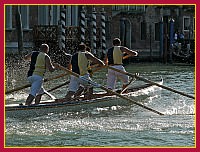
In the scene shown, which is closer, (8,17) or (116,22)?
(8,17)

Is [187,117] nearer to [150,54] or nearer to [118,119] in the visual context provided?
[118,119]

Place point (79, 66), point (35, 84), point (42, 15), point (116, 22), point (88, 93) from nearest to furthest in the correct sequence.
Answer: point (35, 84) < point (79, 66) < point (88, 93) < point (42, 15) < point (116, 22)

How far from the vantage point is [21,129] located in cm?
881

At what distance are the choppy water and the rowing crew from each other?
15.7 inches

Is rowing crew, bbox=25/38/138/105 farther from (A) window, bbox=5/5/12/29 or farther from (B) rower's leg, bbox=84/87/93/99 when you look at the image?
(A) window, bbox=5/5/12/29

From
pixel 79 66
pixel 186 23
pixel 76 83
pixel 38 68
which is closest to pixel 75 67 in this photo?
pixel 79 66

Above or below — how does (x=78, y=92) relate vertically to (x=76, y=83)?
below

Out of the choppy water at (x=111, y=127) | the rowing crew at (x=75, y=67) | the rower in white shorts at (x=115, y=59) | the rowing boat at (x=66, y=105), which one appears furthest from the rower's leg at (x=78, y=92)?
the rower in white shorts at (x=115, y=59)

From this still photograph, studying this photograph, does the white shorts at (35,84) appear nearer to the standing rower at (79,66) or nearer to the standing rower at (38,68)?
the standing rower at (38,68)

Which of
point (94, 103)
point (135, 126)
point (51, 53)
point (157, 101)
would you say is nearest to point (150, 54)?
point (51, 53)

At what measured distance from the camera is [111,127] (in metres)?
9.09

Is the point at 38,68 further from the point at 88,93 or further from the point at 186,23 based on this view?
the point at 186,23

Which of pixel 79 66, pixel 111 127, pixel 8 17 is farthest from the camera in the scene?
pixel 8 17

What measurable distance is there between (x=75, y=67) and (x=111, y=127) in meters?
1.73
